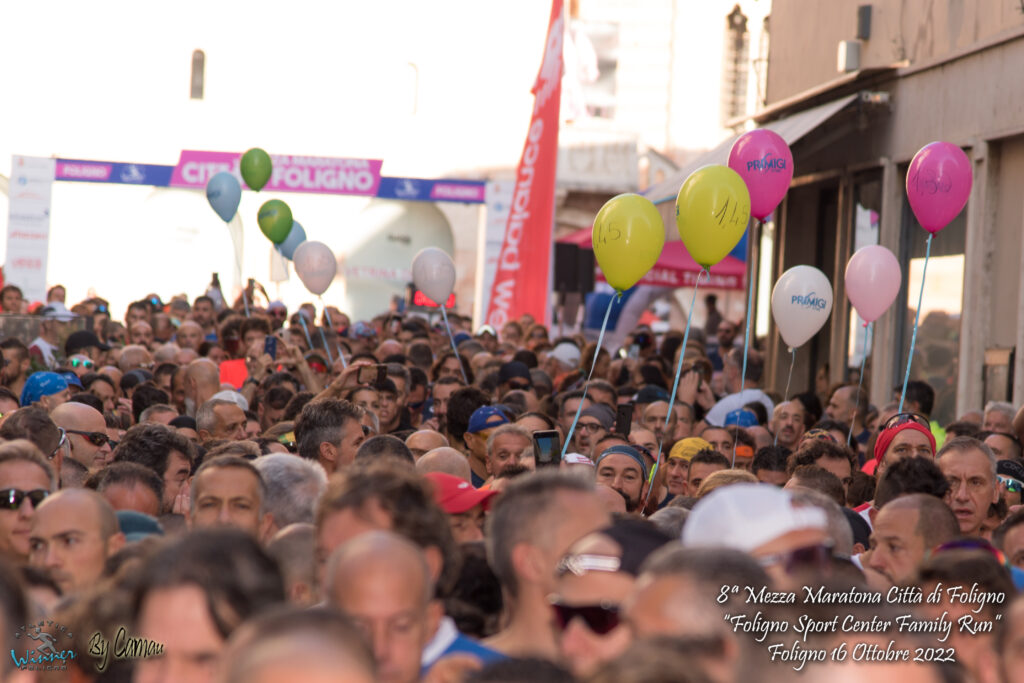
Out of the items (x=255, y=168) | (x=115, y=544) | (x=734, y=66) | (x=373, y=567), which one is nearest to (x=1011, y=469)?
(x=115, y=544)

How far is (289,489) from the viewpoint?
4.98m

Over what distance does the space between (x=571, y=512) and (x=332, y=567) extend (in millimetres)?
696

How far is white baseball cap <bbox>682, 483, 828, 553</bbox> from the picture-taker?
3133 mm

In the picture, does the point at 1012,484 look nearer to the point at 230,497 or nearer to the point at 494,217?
the point at 230,497

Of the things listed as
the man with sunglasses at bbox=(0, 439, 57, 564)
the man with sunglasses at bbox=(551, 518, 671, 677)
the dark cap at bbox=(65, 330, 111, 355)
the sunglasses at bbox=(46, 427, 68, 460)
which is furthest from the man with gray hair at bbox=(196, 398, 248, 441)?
the man with sunglasses at bbox=(551, 518, 671, 677)

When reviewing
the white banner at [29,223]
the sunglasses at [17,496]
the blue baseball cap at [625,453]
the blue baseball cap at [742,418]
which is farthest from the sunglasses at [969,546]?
the white banner at [29,223]

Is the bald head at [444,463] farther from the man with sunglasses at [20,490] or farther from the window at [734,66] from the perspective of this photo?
the window at [734,66]

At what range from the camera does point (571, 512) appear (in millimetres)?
3514

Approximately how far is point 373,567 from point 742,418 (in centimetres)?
732

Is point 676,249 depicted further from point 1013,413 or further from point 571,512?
point 571,512

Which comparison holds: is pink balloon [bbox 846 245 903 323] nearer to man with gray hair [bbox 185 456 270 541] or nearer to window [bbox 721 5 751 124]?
man with gray hair [bbox 185 456 270 541]

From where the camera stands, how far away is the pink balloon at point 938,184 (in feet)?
30.9

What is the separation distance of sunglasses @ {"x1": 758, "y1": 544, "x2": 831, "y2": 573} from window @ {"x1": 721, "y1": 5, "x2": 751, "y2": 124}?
32.0 metres

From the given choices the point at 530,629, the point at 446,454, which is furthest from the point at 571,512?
the point at 446,454
